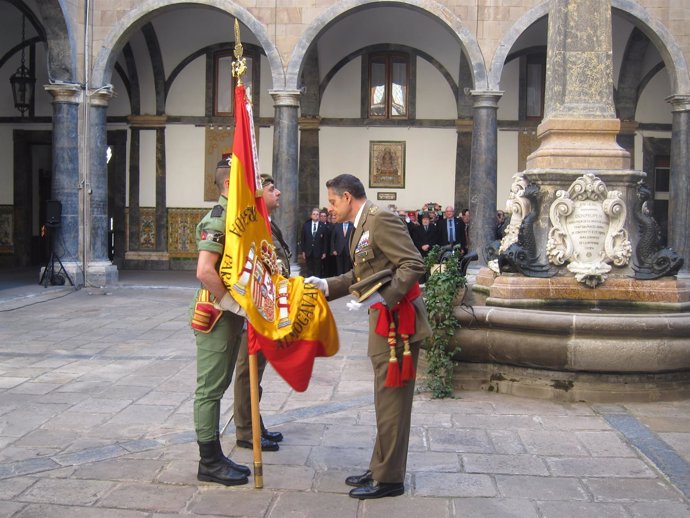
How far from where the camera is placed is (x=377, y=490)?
162 inches

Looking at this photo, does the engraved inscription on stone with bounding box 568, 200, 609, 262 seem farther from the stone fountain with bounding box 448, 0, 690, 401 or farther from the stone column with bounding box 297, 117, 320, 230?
the stone column with bounding box 297, 117, 320, 230

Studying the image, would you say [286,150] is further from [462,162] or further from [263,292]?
[263,292]

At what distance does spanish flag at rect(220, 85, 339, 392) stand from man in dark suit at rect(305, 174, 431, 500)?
307mm

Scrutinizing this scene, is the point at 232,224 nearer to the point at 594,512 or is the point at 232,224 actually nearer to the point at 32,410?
the point at 594,512

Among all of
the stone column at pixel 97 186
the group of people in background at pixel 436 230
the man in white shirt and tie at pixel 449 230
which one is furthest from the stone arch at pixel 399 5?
the stone column at pixel 97 186

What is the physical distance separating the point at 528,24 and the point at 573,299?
32.8ft

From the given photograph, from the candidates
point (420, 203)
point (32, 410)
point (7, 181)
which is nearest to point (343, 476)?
point (32, 410)

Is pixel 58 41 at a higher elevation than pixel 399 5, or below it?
below

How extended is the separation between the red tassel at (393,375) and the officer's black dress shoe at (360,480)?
531mm

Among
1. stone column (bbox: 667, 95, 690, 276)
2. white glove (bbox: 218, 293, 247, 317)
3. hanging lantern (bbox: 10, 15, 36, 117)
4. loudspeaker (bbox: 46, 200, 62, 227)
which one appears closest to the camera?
white glove (bbox: 218, 293, 247, 317)

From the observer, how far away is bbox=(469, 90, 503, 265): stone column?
15.5 metres

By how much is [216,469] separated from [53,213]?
11.6m

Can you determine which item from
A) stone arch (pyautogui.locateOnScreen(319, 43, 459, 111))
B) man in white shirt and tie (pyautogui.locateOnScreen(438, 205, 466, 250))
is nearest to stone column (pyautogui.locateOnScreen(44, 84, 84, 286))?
stone arch (pyautogui.locateOnScreen(319, 43, 459, 111))

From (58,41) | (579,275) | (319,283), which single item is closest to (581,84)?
(579,275)
